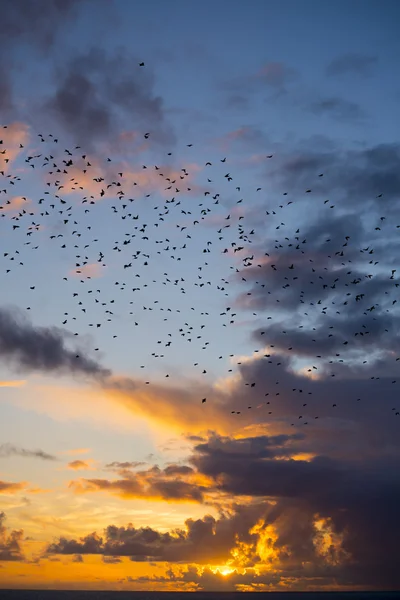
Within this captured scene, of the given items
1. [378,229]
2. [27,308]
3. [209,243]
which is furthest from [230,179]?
[27,308]

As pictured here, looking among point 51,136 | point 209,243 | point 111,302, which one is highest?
point 51,136

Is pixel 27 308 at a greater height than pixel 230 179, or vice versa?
pixel 230 179

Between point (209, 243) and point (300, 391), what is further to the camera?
point (300, 391)

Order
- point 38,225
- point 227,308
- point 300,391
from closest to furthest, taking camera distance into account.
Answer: point 38,225 → point 227,308 → point 300,391

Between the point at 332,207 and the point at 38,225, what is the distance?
4543cm

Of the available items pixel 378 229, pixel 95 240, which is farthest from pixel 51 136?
pixel 378 229

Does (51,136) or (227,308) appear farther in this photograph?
(227,308)

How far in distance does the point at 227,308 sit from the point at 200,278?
6.91 meters

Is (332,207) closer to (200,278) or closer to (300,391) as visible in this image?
(200,278)

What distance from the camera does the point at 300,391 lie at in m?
131

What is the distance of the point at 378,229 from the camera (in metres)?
116

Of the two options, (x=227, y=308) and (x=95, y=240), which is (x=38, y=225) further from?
(x=227, y=308)

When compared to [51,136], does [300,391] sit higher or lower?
lower

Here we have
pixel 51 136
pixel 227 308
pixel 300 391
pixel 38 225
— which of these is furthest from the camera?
pixel 300 391
